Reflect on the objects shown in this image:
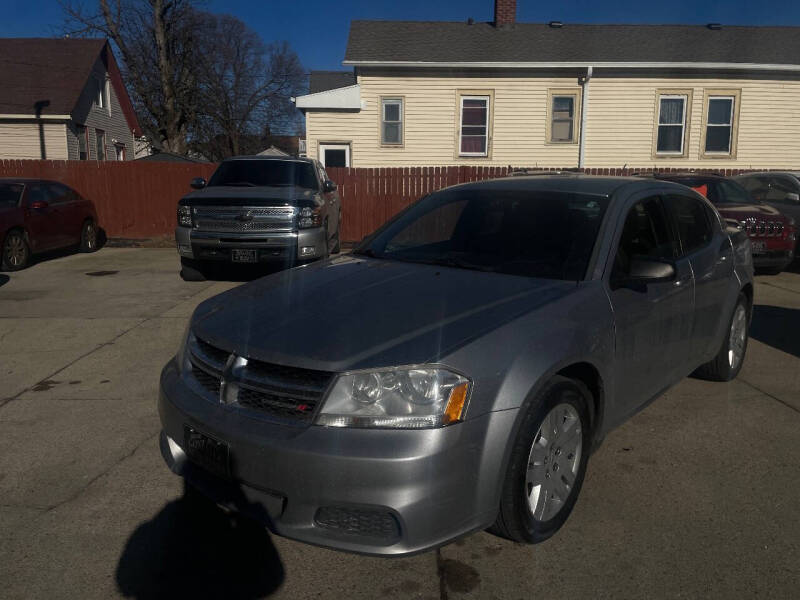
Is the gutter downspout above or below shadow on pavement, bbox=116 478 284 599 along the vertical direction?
above

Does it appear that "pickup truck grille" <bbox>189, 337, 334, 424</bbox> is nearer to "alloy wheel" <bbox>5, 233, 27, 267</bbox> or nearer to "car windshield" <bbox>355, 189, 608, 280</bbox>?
"car windshield" <bbox>355, 189, 608, 280</bbox>

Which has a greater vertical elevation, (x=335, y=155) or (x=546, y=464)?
(x=335, y=155)

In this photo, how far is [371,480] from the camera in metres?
2.42

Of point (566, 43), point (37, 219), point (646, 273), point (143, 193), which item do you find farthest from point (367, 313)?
point (566, 43)

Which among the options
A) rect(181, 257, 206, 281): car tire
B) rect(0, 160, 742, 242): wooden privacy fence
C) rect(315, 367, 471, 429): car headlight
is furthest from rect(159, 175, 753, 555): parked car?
rect(0, 160, 742, 242): wooden privacy fence

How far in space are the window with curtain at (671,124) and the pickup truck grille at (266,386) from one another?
17.8 meters

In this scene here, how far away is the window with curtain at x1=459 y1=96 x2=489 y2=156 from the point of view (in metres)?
18.1

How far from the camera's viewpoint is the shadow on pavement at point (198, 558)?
2.72 metres

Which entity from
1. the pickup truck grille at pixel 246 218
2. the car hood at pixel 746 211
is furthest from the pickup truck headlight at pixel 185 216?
the car hood at pixel 746 211

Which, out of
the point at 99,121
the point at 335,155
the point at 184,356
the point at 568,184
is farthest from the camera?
the point at 99,121

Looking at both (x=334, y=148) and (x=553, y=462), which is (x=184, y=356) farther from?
(x=334, y=148)

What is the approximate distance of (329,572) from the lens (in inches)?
111

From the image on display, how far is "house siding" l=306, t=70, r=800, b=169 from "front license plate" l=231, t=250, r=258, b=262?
9.59 m

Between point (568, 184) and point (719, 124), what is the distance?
54.1 ft
